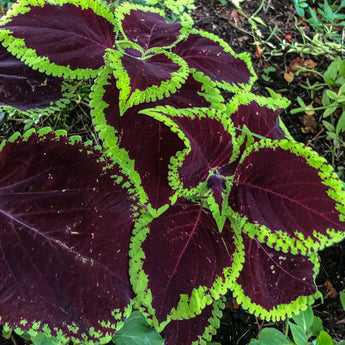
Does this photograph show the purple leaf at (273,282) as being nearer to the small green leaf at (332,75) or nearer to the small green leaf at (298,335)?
the small green leaf at (298,335)

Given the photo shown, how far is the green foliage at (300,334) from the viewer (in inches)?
33.3

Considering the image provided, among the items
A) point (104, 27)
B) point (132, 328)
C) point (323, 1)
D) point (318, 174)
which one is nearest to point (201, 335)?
point (132, 328)

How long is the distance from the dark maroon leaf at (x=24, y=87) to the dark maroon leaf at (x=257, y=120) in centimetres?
36

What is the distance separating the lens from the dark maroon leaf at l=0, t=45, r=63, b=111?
2.74ft

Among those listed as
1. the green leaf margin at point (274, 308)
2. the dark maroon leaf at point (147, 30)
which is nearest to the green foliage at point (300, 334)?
the green leaf margin at point (274, 308)

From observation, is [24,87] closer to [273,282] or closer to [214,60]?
[214,60]

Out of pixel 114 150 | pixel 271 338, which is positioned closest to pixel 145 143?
pixel 114 150

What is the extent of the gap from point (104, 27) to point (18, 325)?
0.56 metres

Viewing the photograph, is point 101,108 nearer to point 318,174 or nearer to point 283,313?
point 318,174

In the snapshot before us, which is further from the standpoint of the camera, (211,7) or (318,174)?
(211,7)

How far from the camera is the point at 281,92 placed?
147cm

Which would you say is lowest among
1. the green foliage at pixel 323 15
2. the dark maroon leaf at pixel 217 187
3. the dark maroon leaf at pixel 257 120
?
the green foliage at pixel 323 15

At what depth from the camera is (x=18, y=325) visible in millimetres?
633

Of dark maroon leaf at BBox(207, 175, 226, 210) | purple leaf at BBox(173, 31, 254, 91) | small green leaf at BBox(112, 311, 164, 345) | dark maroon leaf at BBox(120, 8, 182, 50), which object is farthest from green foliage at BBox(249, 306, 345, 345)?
dark maroon leaf at BBox(120, 8, 182, 50)
